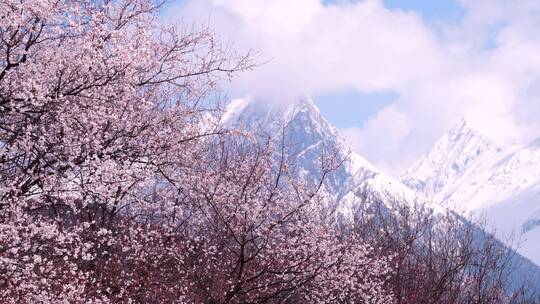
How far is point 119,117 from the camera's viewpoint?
37.3ft

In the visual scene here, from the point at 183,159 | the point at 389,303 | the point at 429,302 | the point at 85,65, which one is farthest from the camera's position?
the point at 429,302

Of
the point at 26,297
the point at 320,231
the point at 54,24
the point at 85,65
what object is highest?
the point at 54,24

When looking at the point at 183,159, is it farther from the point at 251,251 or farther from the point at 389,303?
Result: the point at 389,303

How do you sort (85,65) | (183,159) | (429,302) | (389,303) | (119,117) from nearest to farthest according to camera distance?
(85,65) → (119,117) → (183,159) → (389,303) → (429,302)

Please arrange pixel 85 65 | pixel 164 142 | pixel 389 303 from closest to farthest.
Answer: pixel 85 65
pixel 164 142
pixel 389 303

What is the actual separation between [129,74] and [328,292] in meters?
7.08

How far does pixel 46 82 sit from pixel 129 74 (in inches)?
49.1

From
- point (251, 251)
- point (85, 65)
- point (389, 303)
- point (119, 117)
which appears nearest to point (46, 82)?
point (85, 65)

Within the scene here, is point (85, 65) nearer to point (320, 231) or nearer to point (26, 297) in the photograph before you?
point (26, 297)

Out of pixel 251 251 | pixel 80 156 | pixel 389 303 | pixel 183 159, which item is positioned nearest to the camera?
pixel 80 156

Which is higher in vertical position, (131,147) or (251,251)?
(131,147)

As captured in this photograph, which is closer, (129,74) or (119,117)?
(129,74)

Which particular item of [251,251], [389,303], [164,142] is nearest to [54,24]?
[164,142]

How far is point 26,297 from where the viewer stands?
31.0 ft
